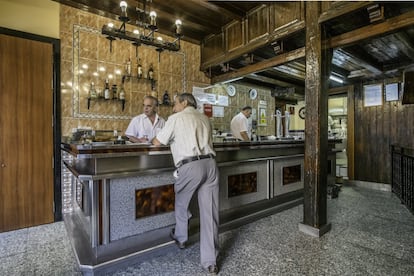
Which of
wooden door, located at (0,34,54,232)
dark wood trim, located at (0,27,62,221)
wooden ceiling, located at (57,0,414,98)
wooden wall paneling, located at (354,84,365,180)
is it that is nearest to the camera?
wooden ceiling, located at (57,0,414,98)

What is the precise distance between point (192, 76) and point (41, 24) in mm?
2793

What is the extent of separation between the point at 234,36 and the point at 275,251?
3.62 metres

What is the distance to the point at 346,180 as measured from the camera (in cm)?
609

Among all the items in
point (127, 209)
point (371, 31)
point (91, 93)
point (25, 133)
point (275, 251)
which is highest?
point (371, 31)

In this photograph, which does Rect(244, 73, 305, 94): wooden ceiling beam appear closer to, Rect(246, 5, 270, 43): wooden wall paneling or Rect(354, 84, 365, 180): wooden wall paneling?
Rect(354, 84, 365, 180): wooden wall paneling

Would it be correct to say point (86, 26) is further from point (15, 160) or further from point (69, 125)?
point (15, 160)

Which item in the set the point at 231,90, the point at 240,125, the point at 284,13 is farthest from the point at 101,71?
the point at 231,90

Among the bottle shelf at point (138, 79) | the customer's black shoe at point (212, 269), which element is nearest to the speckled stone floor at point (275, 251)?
the customer's black shoe at point (212, 269)

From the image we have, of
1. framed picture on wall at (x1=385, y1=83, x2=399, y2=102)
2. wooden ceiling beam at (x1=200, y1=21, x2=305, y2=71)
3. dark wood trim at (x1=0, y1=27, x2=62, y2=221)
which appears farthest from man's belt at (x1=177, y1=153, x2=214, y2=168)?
framed picture on wall at (x1=385, y1=83, x2=399, y2=102)

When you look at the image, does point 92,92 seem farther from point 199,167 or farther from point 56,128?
point 199,167

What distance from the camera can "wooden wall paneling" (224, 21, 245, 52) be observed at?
418 cm

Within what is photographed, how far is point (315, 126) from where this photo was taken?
9.60ft

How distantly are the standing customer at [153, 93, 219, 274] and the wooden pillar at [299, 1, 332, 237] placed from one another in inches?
57.9

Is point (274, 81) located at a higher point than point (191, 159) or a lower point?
higher
